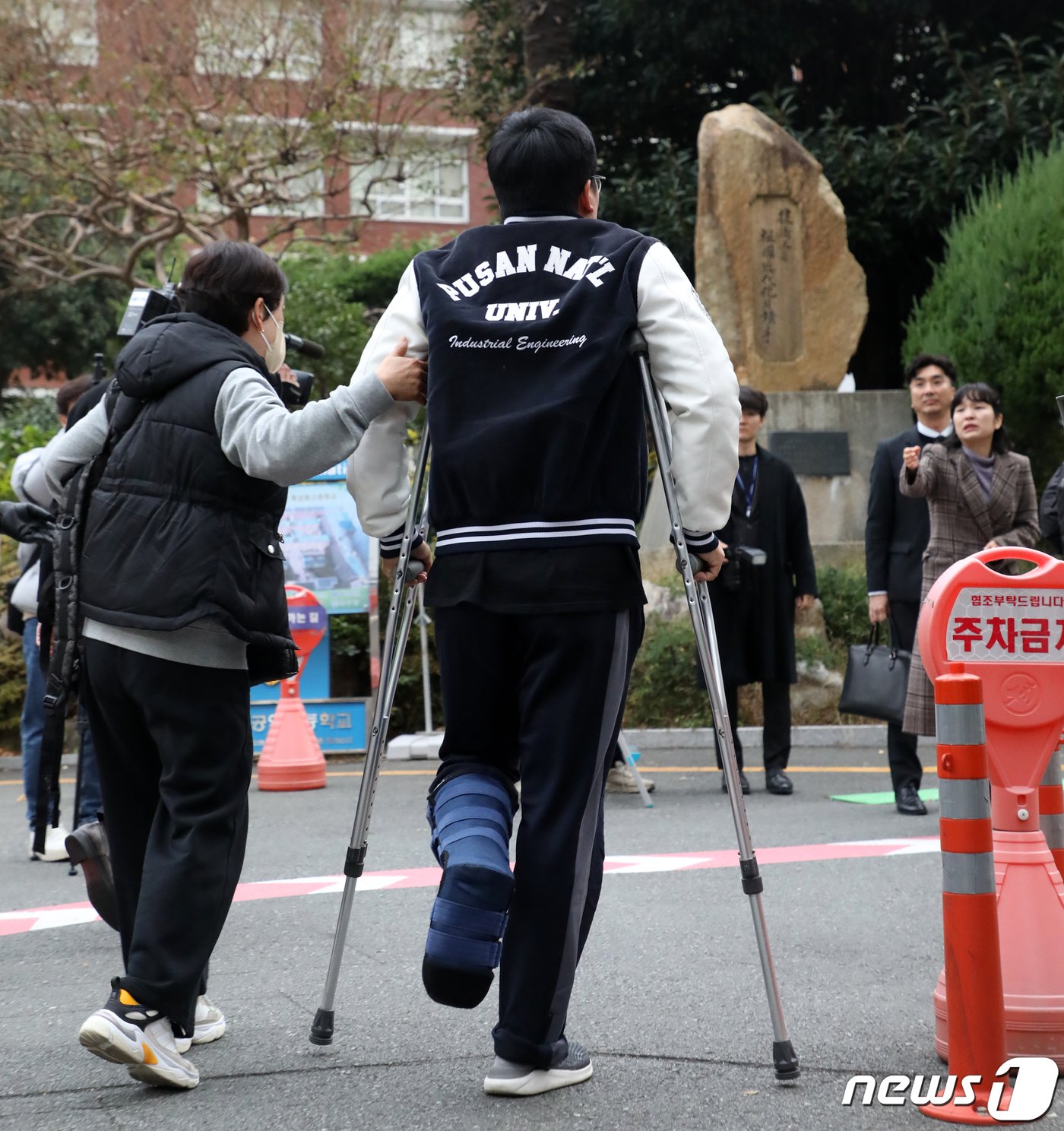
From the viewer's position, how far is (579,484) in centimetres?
328

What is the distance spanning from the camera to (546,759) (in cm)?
329

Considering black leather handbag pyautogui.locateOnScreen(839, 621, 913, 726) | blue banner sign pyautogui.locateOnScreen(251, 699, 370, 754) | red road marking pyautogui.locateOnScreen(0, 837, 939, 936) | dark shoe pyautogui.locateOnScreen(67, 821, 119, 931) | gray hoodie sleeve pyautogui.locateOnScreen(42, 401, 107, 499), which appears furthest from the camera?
blue banner sign pyautogui.locateOnScreen(251, 699, 370, 754)

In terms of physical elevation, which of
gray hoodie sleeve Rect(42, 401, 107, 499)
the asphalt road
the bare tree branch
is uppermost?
the bare tree branch

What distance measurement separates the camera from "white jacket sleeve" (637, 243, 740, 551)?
3289 mm

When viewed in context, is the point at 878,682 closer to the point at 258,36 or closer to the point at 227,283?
the point at 227,283

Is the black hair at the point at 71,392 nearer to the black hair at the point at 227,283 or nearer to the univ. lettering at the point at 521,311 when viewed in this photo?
the black hair at the point at 227,283

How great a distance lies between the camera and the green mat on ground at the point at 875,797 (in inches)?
311

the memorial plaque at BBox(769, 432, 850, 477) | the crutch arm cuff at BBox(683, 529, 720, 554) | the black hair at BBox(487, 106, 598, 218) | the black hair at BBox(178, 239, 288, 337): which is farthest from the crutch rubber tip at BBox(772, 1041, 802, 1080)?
the memorial plaque at BBox(769, 432, 850, 477)

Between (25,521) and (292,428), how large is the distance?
2240mm

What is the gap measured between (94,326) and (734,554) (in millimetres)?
24901

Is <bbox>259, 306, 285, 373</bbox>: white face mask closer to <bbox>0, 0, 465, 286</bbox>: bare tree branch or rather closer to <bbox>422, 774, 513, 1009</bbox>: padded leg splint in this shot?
<bbox>422, 774, 513, 1009</bbox>: padded leg splint

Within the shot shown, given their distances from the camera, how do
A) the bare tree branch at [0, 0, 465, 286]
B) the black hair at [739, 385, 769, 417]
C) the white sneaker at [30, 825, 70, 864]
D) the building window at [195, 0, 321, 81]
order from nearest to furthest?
the white sneaker at [30, 825, 70, 864]
the black hair at [739, 385, 769, 417]
the bare tree branch at [0, 0, 465, 286]
the building window at [195, 0, 321, 81]

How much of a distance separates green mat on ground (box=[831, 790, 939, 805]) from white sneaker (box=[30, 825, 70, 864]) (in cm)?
389

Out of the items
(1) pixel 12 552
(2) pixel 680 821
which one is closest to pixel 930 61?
(1) pixel 12 552
